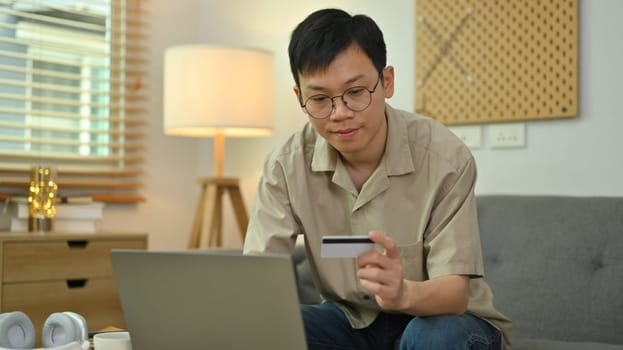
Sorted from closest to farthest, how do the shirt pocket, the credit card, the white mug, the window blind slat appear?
the credit card
the white mug
the shirt pocket
the window blind slat

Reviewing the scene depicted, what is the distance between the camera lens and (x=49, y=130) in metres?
3.51

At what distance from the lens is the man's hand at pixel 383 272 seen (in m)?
1.40

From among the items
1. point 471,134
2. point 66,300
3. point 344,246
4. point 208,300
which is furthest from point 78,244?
point 344,246

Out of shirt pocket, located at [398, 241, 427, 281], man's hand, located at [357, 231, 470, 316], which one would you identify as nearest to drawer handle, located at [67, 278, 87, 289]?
shirt pocket, located at [398, 241, 427, 281]

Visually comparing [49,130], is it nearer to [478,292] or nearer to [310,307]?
[310,307]

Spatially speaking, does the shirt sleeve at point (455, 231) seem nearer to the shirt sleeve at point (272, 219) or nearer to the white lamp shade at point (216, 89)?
the shirt sleeve at point (272, 219)

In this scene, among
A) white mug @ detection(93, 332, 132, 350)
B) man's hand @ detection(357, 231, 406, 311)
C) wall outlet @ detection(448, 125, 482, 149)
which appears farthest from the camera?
wall outlet @ detection(448, 125, 482, 149)

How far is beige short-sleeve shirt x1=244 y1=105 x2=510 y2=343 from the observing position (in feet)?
5.85

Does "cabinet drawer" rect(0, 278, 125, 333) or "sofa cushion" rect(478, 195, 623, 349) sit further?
"cabinet drawer" rect(0, 278, 125, 333)

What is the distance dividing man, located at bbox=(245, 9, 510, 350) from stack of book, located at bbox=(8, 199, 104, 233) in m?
1.47

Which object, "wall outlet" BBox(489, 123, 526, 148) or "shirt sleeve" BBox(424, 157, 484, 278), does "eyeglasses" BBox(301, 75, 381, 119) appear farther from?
"wall outlet" BBox(489, 123, 526, 148)

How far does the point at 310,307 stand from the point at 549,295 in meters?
0.82

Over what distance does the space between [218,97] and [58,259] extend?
880mm

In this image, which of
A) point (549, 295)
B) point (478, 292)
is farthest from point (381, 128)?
point (549, 295)
